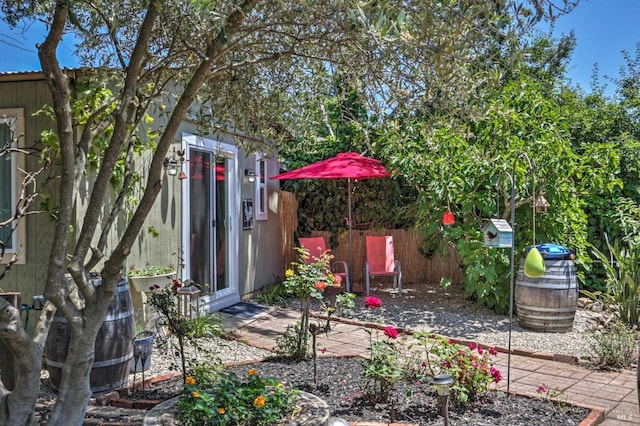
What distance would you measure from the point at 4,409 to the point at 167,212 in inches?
146

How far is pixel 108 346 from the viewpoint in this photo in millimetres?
4051

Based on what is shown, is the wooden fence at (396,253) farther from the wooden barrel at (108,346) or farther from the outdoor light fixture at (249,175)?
the wooden barrel at (108,346)

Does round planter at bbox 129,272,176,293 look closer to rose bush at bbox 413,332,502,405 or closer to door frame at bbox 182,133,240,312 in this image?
door frame at bbox 182,133,240,312

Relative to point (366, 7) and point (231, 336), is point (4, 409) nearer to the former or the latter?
point (366, 7)

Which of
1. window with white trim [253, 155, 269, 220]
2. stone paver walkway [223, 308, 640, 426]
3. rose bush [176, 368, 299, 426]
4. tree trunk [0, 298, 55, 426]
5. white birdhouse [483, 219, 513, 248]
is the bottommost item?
stone paver walkway [223, 308, 640, 426]

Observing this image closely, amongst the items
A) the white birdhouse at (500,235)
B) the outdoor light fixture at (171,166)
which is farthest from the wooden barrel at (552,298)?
the outdoor light fixture at (171,166)

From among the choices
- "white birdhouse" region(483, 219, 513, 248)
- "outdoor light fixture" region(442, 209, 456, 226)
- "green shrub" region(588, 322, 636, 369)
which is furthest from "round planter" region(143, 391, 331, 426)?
"outdoor light fixture" region(442, 209, 456, 226)

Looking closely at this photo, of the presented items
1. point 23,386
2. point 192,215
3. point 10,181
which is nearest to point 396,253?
point 192,215

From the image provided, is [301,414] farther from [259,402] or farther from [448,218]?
[448,218]

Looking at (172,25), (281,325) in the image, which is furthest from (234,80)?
(281,325)

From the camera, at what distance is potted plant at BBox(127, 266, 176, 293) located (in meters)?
5.34

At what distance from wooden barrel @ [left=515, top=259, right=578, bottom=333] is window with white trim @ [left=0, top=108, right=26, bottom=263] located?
4.99 meters

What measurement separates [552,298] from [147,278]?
415 centimetres

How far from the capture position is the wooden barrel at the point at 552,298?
19.7 ft
